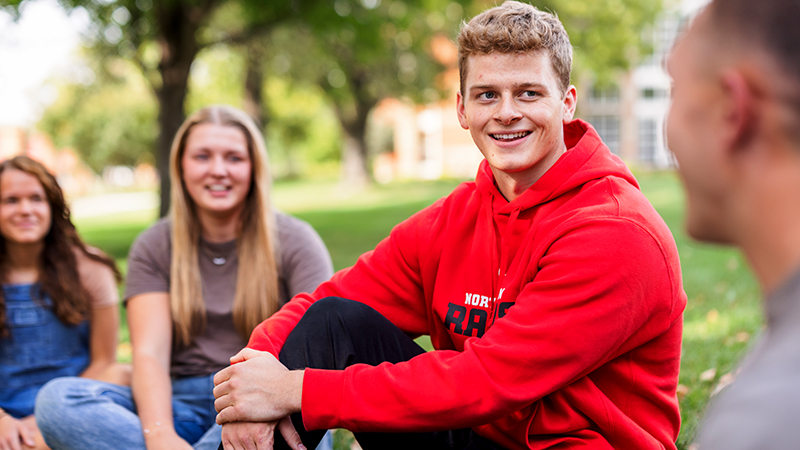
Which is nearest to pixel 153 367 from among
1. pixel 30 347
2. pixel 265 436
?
pixel 30 347

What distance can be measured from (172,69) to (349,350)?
35.6 feet

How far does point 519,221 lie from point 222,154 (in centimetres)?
166

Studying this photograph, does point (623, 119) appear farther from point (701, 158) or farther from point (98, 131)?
point (701, 158)

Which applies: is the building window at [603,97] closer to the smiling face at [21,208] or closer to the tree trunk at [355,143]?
the tree trunk at [355,143]

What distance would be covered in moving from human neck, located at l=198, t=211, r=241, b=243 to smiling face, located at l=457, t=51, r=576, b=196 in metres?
1.57

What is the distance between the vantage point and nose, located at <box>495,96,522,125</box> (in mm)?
2330

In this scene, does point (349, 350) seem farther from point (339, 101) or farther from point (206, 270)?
point (339, 101)

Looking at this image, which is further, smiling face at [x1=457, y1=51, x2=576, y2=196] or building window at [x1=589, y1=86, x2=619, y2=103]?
building window at [x1=589, y1=86, x2=619, y2=103]

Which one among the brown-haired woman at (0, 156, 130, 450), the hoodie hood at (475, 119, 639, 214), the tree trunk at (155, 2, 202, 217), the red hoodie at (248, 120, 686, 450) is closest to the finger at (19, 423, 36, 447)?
the brown-haired woman at (0, 156, 130, 450)

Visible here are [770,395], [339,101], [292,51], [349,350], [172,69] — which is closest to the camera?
[770,395]

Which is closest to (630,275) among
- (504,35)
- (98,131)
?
(504,35)

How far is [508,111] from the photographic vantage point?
2.33 meters

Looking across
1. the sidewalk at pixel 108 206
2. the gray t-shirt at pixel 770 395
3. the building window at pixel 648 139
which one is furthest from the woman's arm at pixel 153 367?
the building window at pixel 648 139

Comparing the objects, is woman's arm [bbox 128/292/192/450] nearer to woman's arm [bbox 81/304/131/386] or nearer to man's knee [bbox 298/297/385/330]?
woman's arm [bbox 81/304/131/386]
